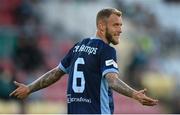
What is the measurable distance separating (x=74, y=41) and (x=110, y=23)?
9941 mm

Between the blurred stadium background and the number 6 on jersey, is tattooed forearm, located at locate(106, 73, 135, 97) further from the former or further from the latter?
the blurred stadium background

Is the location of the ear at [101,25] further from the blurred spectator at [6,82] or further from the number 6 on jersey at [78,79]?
the blurred spectator at [6,82]

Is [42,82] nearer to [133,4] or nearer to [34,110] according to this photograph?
[34,110]

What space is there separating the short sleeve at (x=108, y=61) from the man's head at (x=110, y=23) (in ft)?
0.44

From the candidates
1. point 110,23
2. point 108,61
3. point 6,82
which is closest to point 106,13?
point 110,23

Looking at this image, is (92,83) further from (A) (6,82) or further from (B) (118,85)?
(A) (6,82)

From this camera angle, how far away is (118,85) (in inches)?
260

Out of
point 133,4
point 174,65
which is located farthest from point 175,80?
point 133,4

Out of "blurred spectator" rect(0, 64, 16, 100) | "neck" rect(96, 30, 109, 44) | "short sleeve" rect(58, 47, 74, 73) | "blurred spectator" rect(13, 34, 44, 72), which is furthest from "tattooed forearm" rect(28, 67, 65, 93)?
"blurred spectator" rect(13, 34, 44, 72)

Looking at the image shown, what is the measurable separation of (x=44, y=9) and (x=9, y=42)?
8.05 ft

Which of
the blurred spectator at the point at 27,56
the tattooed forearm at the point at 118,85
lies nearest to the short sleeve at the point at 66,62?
the tattooed forearm at the point at 118,85

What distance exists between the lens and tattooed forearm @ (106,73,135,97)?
6535mm

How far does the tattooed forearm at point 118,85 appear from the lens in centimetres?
654

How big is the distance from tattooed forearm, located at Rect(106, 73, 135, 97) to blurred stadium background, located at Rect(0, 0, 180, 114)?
22.7ft
